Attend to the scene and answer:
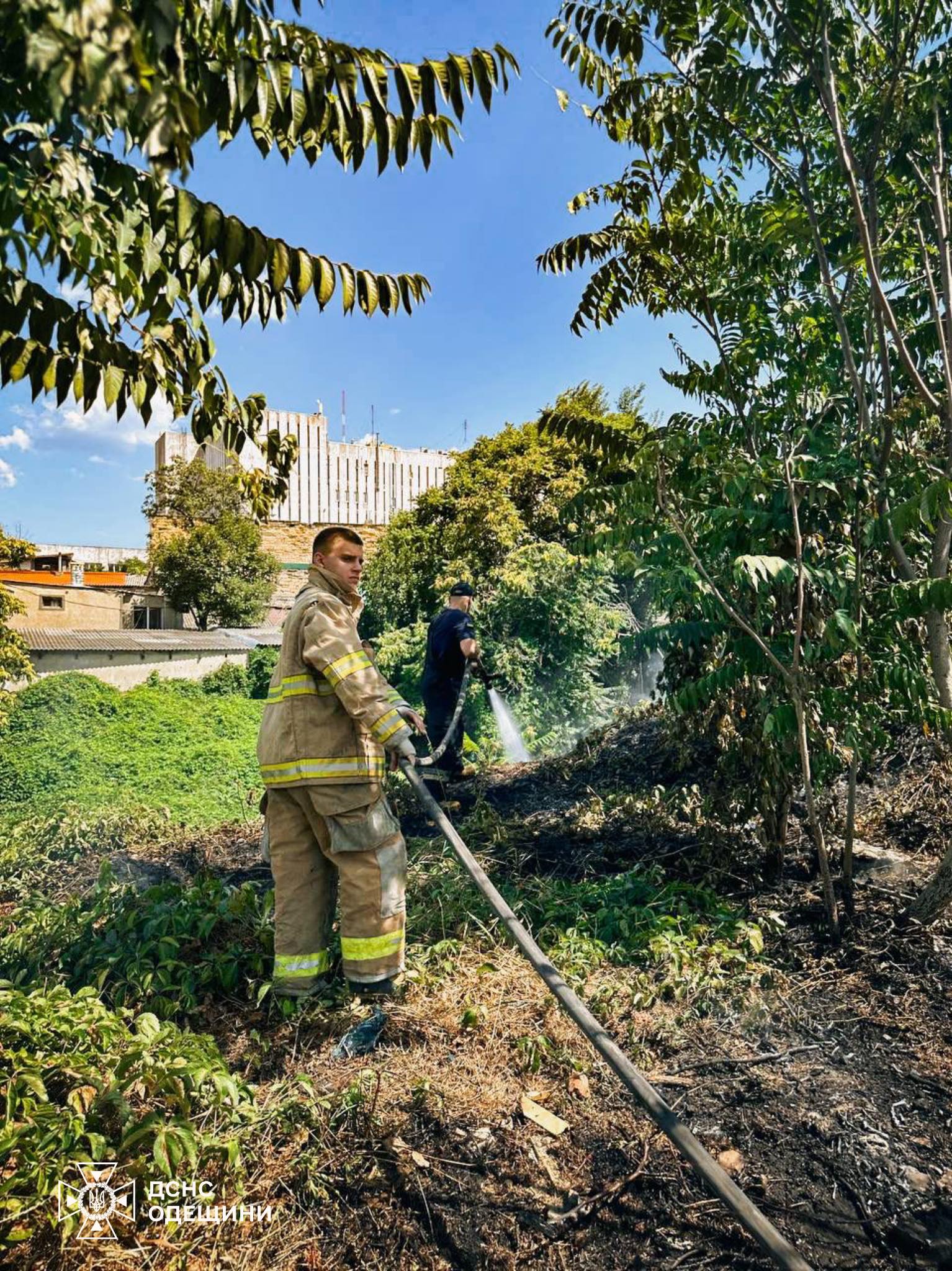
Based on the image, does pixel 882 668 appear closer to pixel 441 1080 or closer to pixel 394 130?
pixel 441 1080

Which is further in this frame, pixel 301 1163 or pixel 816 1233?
pixel 301 1163

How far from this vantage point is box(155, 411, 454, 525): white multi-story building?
32.2 m

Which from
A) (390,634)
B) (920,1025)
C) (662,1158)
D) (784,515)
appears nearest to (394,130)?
(784,515)

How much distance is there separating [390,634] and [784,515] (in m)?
8.44

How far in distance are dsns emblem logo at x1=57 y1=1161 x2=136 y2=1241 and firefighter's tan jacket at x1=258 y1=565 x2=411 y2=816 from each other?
4.63 ft

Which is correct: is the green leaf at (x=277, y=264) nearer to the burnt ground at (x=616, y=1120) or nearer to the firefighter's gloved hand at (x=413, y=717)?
the firefighter's gloved hand at (x=413, y=717)

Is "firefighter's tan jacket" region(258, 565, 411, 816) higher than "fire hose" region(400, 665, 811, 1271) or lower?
higher

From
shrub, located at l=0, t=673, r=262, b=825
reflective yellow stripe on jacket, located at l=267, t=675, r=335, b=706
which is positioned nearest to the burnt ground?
reflective yellow stripe on jacket, located at l=267, t=675, r=335, b=706

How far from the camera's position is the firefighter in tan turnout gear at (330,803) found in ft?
10.6

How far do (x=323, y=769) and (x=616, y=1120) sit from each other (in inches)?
67.1

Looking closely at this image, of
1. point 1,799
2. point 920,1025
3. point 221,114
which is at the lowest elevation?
point 1,799

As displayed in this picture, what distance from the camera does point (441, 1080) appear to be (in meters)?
2.88

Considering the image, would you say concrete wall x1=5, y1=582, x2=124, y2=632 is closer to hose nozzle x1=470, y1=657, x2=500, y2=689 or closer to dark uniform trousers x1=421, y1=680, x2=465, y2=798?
dark uniform trousers x1=421, y1=680, x2=465, y2=798

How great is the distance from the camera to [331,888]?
3498 millimetres
